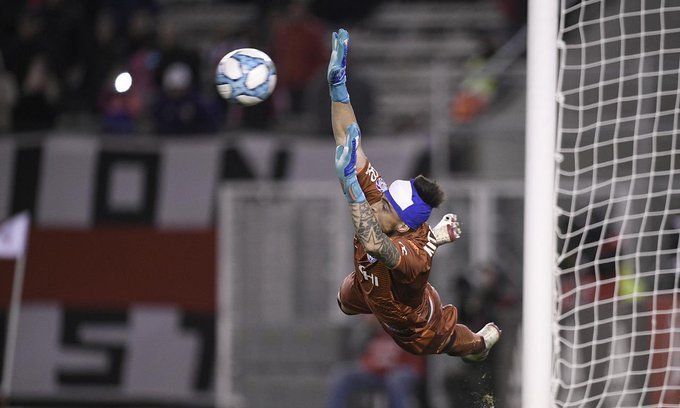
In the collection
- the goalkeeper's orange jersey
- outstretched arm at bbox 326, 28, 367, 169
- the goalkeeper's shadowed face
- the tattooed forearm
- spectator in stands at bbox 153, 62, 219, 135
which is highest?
spectator in stands at bbox 153, 62, 219, 135

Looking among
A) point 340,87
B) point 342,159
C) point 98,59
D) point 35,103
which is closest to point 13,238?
point 35,103

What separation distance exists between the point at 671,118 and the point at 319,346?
488 centimetres

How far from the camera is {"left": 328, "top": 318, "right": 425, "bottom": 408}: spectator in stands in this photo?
1295 cm

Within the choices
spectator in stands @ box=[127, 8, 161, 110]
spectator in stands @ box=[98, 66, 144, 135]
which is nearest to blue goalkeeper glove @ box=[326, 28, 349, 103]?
spectator in stands @ box=[98, 66, 144, 135]

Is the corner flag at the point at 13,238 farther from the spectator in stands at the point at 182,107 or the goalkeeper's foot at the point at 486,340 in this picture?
the goalkeeper's foot at the point at 486,340

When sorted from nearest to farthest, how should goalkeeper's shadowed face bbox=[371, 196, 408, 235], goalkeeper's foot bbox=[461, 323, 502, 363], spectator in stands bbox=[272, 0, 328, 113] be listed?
goalkeeper's shadowed face bbox=[371, 196, 408, 235]
goalkeeper's foot bbox=[461, 323, 502, 363]
spectator in stands bbox=[272, 0, 328, 113]

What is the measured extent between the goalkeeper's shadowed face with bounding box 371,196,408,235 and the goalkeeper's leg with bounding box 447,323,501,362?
76 centimetres

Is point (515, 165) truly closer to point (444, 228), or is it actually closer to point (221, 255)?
point (221, 255)

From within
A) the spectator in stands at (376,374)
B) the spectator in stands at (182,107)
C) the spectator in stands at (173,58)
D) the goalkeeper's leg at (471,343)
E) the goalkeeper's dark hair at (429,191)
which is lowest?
the spectator in stands at (376,374)

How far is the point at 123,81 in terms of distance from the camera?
22.2 ft

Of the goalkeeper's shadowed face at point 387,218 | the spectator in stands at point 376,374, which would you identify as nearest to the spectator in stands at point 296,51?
the spectator in stands at point 376,374

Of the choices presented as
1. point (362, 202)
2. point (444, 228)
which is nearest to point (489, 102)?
point (444, 228)

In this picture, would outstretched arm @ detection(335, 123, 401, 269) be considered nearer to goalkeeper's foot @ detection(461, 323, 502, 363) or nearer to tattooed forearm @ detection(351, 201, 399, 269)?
tattooed forearm @ detection(351, 201, 399, 269)

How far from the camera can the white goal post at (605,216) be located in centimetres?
666
